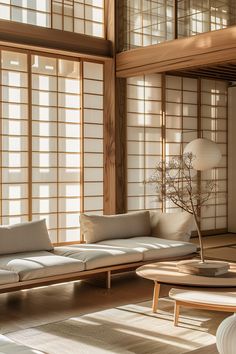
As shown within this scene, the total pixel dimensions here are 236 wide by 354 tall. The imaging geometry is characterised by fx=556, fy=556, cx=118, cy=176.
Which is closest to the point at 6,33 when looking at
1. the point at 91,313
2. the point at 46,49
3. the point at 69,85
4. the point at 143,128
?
the point at 46,49

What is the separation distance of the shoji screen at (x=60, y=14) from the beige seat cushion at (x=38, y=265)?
120 inches

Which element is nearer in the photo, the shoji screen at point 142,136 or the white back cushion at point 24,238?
the white back cushion at point 24,238

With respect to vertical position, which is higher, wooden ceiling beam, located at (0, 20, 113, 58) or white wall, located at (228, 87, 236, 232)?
wooden ceiling beam, located at (0, 20, 113, 58)

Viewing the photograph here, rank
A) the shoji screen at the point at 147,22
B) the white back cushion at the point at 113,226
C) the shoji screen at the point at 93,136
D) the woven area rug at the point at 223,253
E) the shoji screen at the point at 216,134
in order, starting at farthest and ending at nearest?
the shoji screen at the point at 216,134, the shoji screen at the point at 93,136, the shoji screen at the point at 147,22, the woven area rug at the point at 223,253, the white back cushion at the point at 113,226

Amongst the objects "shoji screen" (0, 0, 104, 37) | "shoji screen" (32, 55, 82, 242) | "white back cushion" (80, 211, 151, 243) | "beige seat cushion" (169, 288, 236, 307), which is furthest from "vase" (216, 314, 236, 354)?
→ "shoji screen" (0, 0, 104, 37)

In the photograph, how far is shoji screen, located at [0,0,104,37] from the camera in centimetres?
651

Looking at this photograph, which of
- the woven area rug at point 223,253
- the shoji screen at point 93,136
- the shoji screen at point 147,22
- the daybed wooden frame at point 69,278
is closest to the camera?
the daybed wooden frame at point 69,278

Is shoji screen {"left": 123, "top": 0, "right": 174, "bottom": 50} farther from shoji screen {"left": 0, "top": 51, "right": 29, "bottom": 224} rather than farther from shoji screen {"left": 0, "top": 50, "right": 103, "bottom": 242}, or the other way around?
shoji screen {"left": 0, "top": 51, "right": 29, "bottom": 224}

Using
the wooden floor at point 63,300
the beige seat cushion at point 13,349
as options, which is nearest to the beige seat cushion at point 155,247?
the wooden floor at point 63,300

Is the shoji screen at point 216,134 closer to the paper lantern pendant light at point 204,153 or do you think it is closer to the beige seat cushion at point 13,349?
the paper lantern pendant light at point 204,153

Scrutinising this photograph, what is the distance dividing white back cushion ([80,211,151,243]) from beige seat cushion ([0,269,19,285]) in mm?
Answer: 1495

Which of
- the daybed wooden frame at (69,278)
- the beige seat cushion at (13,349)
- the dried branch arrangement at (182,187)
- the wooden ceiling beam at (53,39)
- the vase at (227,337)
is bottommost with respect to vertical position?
the daybed wooden frame at (69,278)

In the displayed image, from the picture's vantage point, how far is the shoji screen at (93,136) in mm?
7211

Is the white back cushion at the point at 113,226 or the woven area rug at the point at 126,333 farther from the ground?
the white back cushion at the point at 113,226
